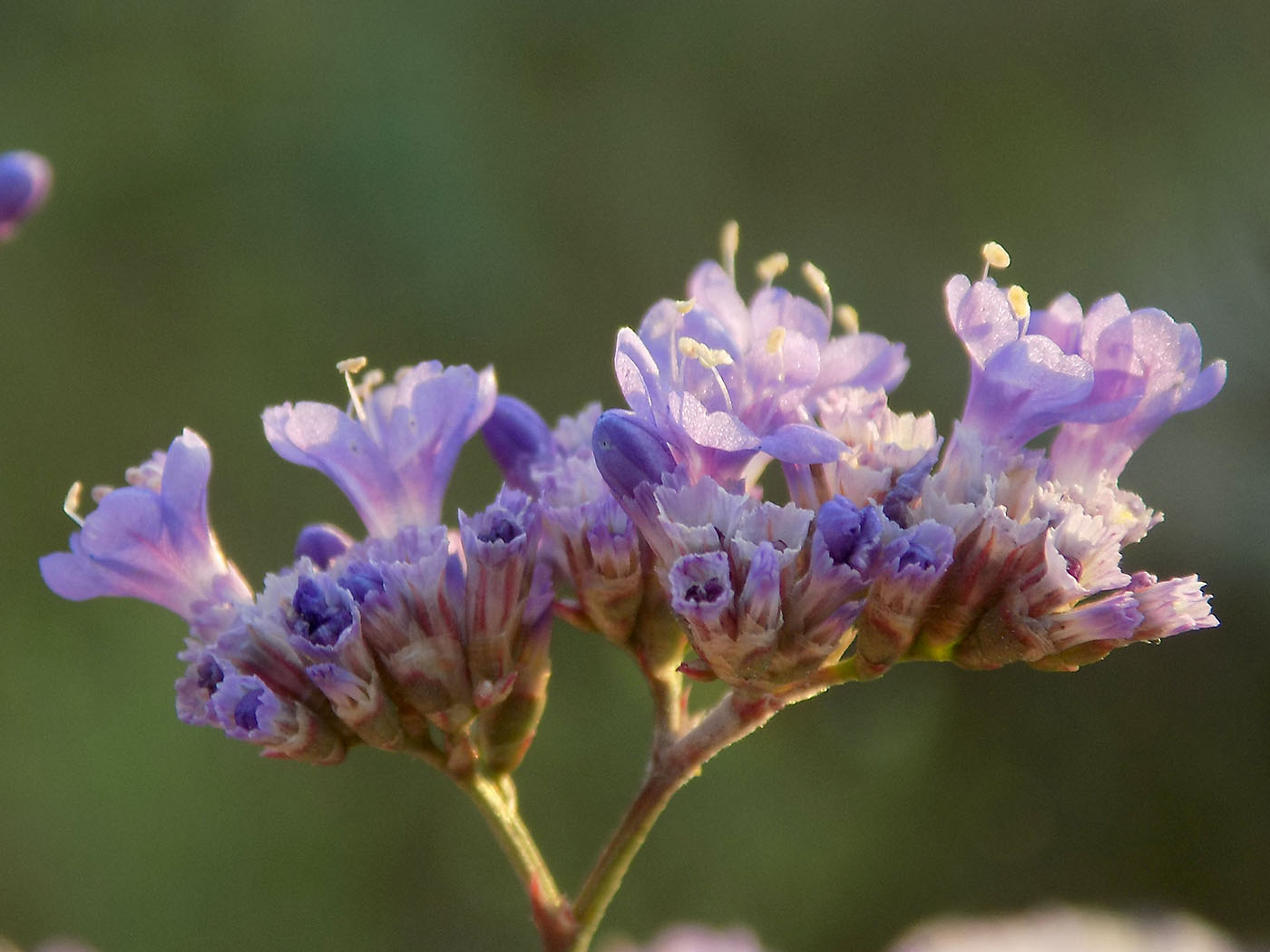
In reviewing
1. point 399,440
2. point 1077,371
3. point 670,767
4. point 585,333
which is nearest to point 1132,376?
point 1077,371

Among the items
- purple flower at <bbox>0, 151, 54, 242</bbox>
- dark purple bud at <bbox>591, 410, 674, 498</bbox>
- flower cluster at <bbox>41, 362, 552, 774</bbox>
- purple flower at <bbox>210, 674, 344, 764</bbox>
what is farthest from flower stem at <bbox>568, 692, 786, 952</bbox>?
purple flower at <bbox>0, 151, 54, 242</bbox>

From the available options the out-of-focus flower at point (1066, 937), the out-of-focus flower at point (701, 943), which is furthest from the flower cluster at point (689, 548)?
the out-of-focus flower at point (1066, 937)

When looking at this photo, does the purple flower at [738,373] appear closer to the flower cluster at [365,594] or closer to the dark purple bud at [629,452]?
the dark purple bud at [629,452]

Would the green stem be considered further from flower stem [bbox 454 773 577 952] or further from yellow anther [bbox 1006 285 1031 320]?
yellow anther [bbox 1006 285 1031 320]

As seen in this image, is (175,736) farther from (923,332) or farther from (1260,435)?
(1260,435)

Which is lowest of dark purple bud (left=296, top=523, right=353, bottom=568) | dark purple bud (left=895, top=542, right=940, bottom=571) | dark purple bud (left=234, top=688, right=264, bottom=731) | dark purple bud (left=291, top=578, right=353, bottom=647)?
dark purple bud (left=234, top=688, right=264, bottom=731)
